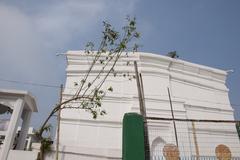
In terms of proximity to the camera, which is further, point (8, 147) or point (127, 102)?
point (127, 102)

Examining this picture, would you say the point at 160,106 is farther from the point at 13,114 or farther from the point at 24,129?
the point at 13,114

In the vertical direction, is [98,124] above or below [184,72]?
below

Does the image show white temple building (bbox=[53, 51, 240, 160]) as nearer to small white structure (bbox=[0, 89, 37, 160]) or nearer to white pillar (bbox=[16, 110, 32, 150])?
white pillar (bbox=[16, 110, 32, 150])

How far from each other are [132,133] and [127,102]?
8.27 m

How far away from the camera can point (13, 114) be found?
683 centimetres

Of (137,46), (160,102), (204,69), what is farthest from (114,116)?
(204,69)

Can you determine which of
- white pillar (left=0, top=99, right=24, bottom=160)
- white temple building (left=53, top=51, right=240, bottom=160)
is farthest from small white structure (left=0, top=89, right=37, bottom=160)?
white temple building (left=53, top=51, right=240, bottom=160)

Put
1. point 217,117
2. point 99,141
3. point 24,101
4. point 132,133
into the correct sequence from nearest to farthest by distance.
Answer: point 132,133, point 24,101, point 99,141, point 217,117

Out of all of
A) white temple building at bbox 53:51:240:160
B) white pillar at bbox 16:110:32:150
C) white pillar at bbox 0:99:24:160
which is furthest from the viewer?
white temple building at bbox 53:51:240:160

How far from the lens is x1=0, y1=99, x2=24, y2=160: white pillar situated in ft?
21.1

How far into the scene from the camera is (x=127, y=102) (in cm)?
1245

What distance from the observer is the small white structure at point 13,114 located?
652 cm

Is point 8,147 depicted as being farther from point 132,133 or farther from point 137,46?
point 137,46

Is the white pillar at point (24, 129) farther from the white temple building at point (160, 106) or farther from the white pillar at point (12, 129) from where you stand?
the white temple building at point (160, 106)
